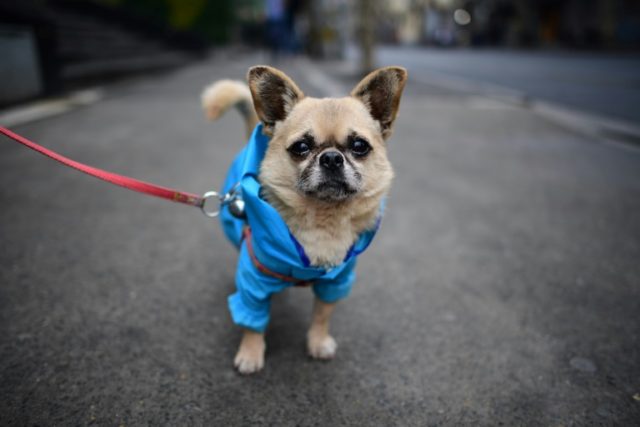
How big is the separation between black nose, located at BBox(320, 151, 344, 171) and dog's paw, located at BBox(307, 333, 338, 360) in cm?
91

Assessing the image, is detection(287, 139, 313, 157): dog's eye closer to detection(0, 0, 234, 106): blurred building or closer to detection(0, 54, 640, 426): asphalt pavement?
detection(0, 54, 640, 426): asphalt pavement

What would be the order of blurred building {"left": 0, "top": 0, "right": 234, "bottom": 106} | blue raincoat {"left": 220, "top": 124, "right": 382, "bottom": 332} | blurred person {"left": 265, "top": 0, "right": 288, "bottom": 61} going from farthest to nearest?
blurred person {"left": 265, "top": 0, "right": 288, "bottom": 61} → blurred building {"left": 0, "top": 0, "right": 234, "bottom": 106} → blue raincoat {"left": 220, "top": 124, "right": 382, "bottom": 332}

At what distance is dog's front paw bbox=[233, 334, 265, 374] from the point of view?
2.04 metres

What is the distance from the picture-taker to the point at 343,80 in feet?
43.0

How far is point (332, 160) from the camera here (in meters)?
1.83

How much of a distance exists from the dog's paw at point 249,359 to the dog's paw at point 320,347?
0.85 feet

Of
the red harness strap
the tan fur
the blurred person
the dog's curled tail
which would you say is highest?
the blurred person

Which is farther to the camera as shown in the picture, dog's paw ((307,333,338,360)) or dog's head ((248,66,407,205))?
dog's paw ((307,333,338,360))

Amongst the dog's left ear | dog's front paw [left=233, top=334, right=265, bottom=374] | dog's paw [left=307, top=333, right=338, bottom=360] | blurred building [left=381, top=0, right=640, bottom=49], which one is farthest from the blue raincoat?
blurred building [left=381, top=0, right=640, bottom=49]

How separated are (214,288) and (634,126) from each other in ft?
22.8

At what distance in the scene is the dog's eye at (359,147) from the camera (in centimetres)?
201

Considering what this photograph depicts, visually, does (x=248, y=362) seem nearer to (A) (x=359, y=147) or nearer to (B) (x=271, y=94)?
(A) (x=359, y=147)

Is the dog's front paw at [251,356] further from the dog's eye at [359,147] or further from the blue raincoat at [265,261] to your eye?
the dog's eye at [359,147]

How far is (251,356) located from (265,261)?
1.73ft
